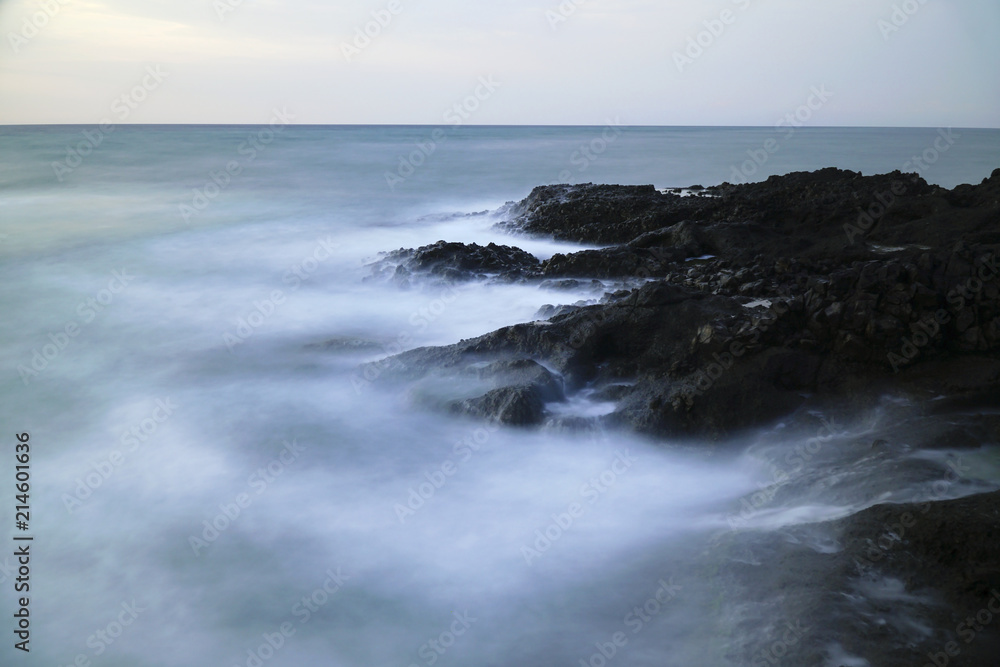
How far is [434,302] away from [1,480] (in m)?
5.86

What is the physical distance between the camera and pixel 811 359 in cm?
621

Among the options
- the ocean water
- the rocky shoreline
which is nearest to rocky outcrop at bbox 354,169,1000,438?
the rocky shoreline

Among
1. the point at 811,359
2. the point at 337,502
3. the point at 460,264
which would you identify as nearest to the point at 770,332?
the point at 811,359

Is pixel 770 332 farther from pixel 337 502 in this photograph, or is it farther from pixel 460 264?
pixel 460 264

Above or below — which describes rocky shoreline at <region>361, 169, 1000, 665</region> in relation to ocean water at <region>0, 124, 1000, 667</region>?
above

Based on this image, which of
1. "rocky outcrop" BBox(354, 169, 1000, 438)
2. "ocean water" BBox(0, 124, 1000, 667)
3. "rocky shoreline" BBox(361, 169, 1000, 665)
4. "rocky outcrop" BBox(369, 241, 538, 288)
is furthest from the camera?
"rocky outcrop" BBox(369, 241, 538, 288)

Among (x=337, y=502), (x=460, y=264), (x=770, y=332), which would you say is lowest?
(x=337, y=502)

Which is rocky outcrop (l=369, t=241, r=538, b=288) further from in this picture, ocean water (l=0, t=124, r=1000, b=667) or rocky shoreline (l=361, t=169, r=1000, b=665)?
rocky shoreline (l=361, t=169, r=1000, b=665)

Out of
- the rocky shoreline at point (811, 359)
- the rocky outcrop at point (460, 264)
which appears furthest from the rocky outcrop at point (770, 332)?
the rocky outcrop at point (460, 264)

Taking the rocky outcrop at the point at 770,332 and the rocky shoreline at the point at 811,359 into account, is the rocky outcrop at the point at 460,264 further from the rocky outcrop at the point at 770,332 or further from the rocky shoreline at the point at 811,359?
the rocky outcrop at the point at 770,332

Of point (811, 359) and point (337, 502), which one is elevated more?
point (811, 359)

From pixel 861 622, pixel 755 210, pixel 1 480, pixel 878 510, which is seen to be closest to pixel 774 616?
pixel 861 622

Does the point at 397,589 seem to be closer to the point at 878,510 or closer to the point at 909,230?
the point at 878,510

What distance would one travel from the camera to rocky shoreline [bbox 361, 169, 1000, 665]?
4.00 metres
